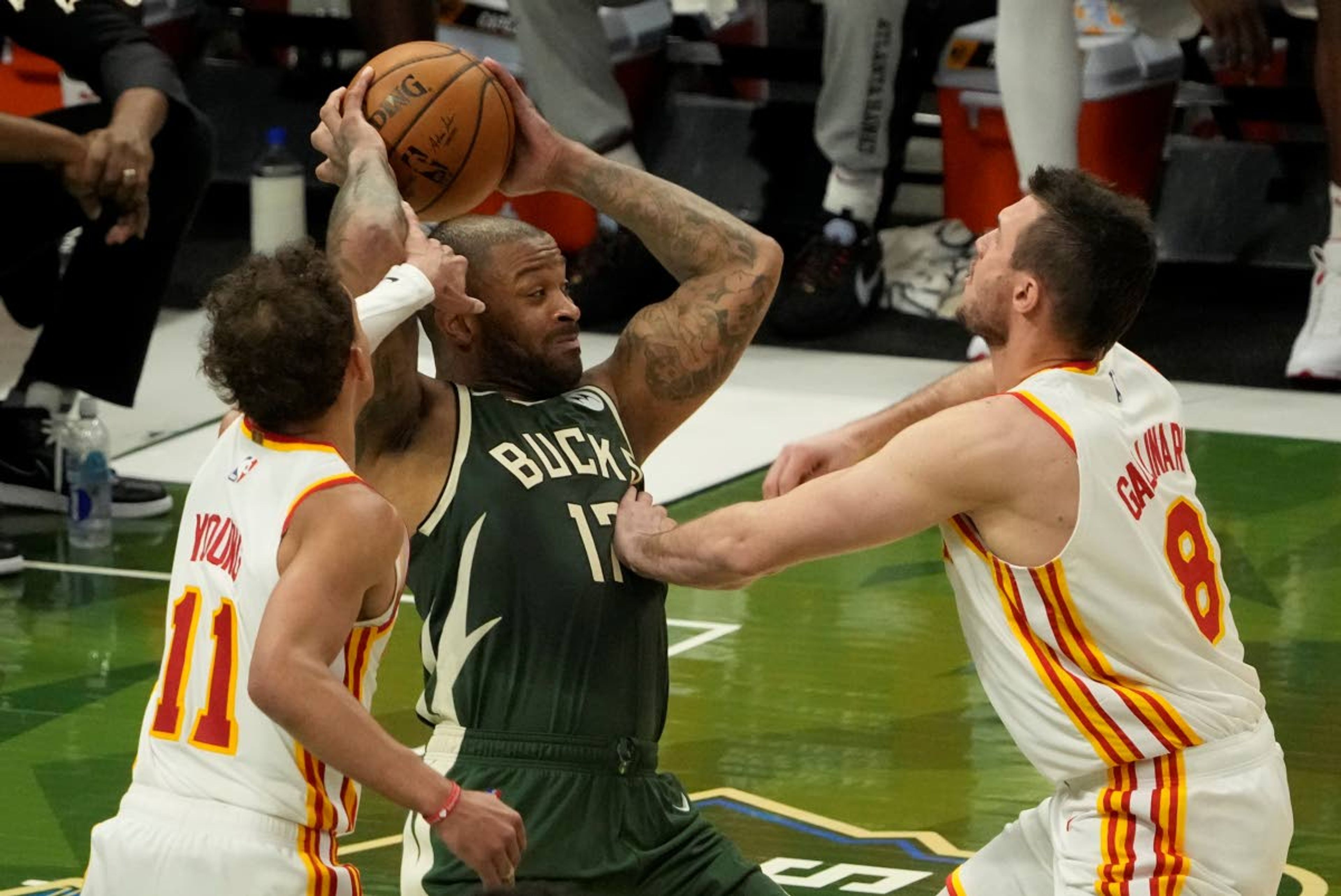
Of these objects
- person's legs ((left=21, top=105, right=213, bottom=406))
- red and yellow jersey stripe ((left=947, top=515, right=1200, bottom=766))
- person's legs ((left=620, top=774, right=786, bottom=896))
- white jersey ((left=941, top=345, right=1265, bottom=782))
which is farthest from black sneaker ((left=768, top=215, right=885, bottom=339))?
red and yellow jersey stripe ((left=947, top=515, right=1200, bottom=766))

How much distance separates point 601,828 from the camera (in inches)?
147

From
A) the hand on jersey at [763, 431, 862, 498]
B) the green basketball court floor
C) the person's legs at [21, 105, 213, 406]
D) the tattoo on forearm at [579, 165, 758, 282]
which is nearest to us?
the hand on jersey at [763, 431, 862, 498]

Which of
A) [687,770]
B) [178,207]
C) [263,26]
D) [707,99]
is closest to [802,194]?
[707,99]

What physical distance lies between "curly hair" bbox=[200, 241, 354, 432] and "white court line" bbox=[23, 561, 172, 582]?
126 inches

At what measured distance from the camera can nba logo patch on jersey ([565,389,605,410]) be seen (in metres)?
4.07

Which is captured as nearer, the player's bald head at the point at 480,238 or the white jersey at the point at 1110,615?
the white jersey at the point at 1110,615

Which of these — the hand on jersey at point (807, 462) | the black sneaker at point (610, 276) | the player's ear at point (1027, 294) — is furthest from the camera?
the black sneaker at point (610, 276)

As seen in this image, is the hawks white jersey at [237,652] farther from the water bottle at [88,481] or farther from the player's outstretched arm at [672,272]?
the water bottle at [88,481]

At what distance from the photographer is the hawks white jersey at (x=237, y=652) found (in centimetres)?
321

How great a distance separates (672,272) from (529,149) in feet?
1.14

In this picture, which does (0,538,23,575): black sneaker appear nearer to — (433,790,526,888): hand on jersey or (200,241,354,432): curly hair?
(200,241,354,432): curly hair

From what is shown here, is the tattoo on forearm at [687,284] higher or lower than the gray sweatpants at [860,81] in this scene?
higher

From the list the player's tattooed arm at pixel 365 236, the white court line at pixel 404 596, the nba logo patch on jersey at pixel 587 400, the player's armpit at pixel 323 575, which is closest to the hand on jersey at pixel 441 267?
the player's tattooed arm at pixel 365 236

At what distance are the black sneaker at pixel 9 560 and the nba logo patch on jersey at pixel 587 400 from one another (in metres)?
2.73
